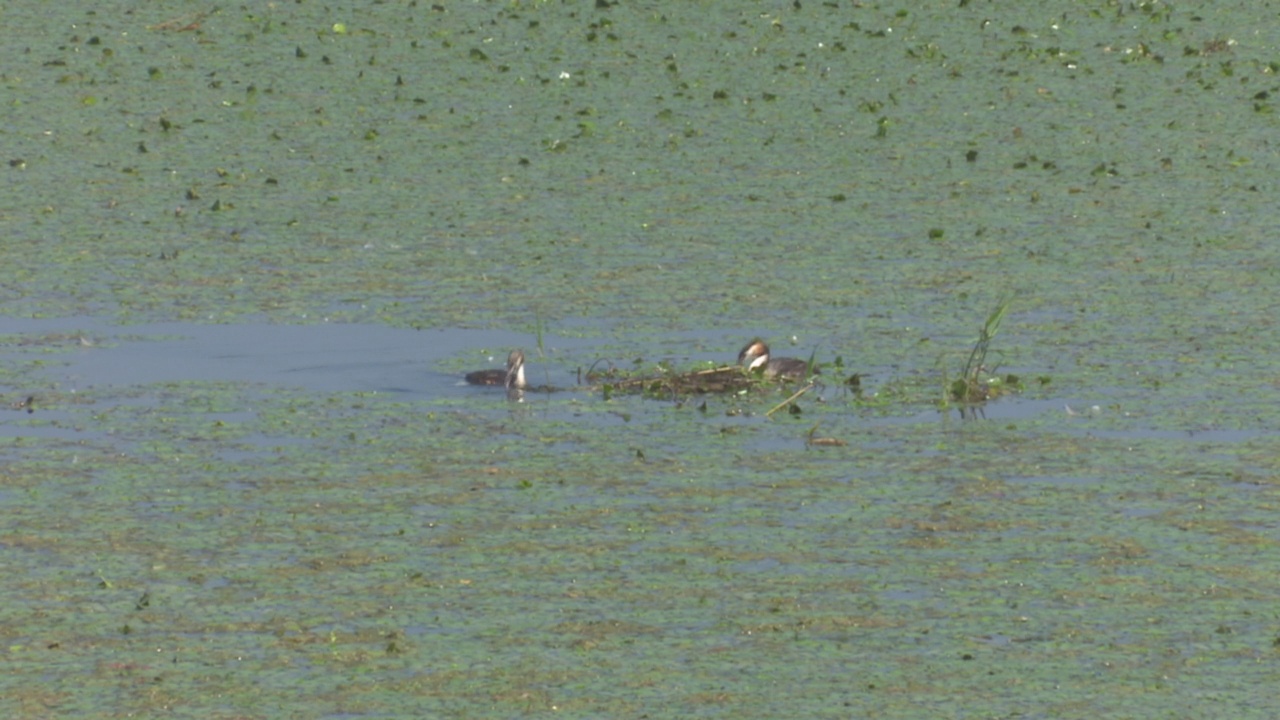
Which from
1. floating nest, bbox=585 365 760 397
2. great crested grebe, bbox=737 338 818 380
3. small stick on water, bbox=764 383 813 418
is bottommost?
small stick on water, bbox=764 383 813 418

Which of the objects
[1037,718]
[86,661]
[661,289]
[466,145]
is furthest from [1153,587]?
[466,145]

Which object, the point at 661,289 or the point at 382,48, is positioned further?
the point at 382,48

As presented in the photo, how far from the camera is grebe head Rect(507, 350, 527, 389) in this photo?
878 centimetres

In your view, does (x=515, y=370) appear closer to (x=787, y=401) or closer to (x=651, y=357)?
(x=651, y=357)

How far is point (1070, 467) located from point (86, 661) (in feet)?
10.6

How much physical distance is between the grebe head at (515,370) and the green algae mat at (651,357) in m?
0.14

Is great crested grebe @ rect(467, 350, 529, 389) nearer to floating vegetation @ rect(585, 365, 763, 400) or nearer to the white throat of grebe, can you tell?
the white throat of grebe

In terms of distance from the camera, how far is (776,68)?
15.1 meters

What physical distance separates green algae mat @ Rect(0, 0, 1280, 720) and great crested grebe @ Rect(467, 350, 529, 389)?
0.14m

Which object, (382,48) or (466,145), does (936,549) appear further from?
(382,48)

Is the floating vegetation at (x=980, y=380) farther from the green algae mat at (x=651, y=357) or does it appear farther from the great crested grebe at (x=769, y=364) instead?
the great crested grebe at (x=769, y=364)

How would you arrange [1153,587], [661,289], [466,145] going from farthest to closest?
[466,145]
[661,289]
[1153,587]

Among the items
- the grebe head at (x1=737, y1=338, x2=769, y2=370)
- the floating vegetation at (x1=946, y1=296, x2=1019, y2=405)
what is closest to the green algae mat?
the floating vegetation at (x1=946, y1=296, x2=1019, y2=405)

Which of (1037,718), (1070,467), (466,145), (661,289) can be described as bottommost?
(1037,718)
